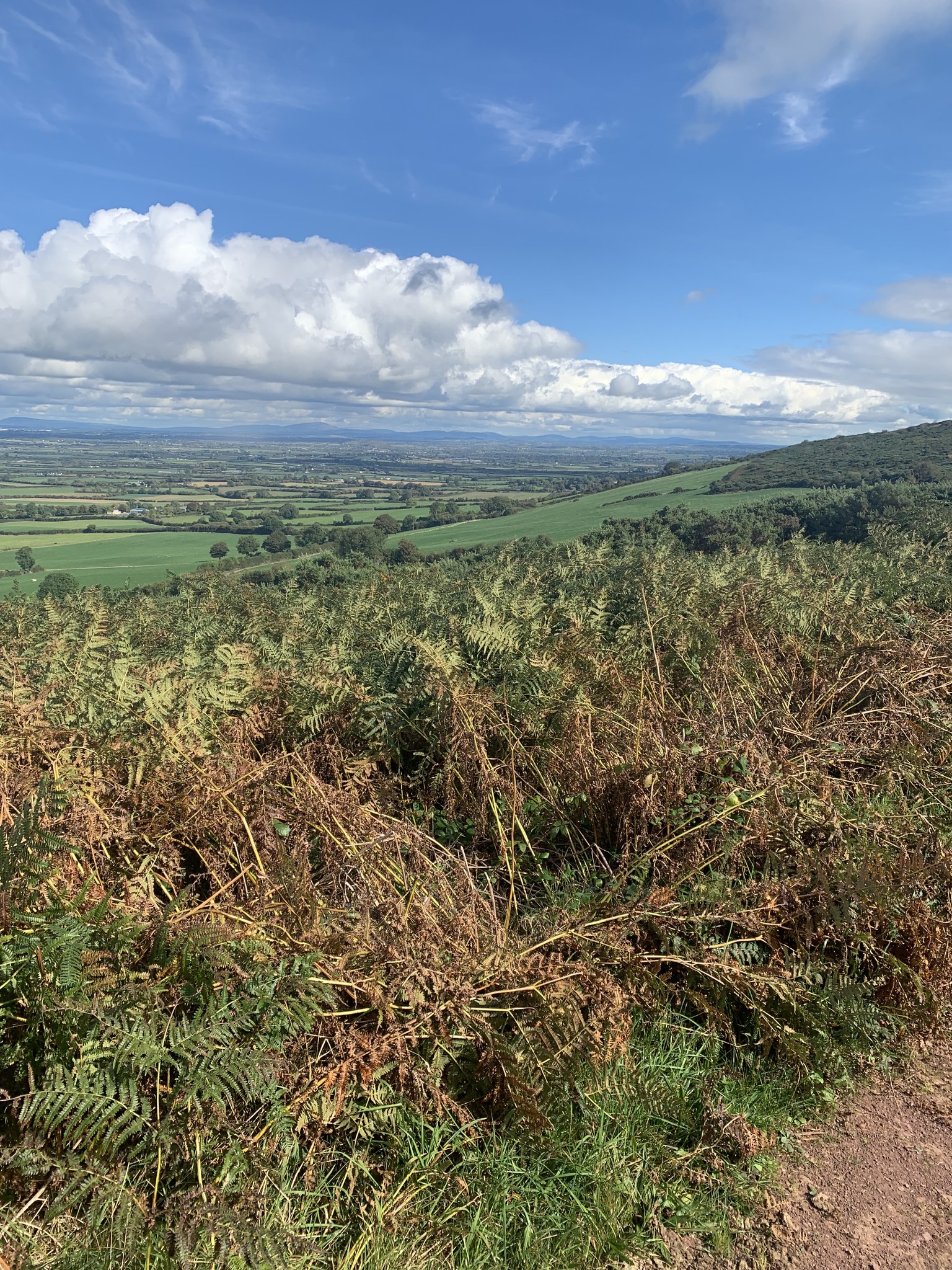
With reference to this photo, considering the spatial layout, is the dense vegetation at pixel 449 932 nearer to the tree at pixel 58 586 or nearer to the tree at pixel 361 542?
the tree at pixel 58 586

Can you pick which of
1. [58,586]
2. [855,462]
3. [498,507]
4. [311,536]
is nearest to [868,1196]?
[58,586]

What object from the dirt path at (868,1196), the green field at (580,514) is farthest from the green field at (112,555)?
the dirt path at (868,1196)

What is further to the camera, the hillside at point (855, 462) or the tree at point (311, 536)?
the tree at point (311, 536)

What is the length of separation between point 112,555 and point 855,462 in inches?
2622

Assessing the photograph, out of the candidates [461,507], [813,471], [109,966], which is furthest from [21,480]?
[109,966]

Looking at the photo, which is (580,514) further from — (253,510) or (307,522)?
(253,510)

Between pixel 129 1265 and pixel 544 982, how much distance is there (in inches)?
70.9

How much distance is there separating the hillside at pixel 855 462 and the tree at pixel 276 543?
3805cm

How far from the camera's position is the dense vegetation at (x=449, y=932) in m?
2.44

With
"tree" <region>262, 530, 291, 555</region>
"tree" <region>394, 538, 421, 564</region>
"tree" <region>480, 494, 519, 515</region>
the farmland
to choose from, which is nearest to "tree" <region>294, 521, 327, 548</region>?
the farmland

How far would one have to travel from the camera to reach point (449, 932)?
339 cm

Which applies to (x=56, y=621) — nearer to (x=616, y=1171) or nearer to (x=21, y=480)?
(x=616, y=1171)

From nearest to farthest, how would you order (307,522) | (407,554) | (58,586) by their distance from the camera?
1. (58,586)
2. (407,554)
3. (307,522)

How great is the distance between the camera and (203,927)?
2.75 m
